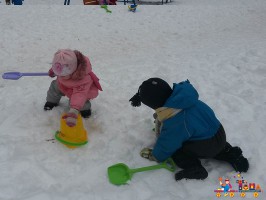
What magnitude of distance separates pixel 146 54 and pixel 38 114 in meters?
2.69

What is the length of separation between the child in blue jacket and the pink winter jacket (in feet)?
1.87

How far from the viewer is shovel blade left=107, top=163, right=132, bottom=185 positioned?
2238 mm

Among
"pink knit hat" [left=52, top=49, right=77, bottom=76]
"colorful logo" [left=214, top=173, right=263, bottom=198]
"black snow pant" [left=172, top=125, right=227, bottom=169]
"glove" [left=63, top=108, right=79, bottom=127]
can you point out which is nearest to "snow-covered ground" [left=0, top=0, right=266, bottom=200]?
"colorful logo" [left=214, top=173, right=263, bottom=198]

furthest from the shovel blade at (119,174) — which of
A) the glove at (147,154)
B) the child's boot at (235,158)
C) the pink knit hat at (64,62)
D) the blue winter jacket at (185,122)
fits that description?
the pink knit hat at (64,62)

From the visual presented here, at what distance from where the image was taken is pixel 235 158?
2365 millimetres

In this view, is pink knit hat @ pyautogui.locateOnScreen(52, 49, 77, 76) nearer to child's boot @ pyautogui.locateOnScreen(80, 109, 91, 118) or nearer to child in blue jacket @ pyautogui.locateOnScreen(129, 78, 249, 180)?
child's boot @ pyautogui.locateOnScreen(80, 109, 91, 118)

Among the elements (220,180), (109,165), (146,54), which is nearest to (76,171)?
(109,165)

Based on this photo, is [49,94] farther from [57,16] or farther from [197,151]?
[57,16]

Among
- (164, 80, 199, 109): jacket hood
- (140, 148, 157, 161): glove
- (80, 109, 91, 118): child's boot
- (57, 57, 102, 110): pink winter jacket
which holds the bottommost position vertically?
(140, 148, 157, 161): glove

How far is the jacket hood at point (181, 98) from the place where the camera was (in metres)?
2.12

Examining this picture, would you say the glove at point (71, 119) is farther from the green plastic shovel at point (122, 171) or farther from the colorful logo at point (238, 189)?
the colorful logo at point (238, 189)

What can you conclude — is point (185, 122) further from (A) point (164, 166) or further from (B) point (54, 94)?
(B) point (54, 94)

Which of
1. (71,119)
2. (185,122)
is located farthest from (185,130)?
(71,119)

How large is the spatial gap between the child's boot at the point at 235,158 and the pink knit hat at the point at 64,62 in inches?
58.9
